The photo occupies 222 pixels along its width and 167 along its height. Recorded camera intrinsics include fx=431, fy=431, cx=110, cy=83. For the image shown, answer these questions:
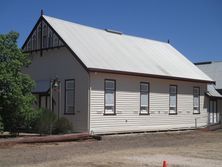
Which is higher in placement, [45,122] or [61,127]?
[45,122]

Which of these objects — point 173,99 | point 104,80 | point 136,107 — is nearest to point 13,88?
point 104,80

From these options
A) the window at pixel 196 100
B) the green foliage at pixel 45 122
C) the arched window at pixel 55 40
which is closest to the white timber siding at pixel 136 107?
the window at pixel 196 100

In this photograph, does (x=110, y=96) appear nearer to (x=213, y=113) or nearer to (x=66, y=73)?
(x=66, y=73)

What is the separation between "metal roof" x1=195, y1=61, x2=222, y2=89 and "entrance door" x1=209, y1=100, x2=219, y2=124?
3226mm

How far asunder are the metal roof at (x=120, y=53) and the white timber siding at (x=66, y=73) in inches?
34.9

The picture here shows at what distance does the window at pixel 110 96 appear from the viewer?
A: 2523 centimetres

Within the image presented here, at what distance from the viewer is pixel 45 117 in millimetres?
23281

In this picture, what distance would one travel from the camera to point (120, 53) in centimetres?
2853

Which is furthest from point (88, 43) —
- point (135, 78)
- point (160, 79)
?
point (160, 79)

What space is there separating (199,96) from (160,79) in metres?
5.86

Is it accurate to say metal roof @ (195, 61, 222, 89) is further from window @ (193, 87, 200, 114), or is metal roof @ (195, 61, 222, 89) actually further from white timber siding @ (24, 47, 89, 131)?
white timber siding @ (24, 47, 89, 131)

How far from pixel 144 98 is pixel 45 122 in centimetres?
752

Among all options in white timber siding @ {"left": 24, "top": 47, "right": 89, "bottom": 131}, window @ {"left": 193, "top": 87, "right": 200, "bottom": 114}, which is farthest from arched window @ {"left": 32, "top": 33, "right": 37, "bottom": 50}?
window @ {"left": 193, "top": 87, "right": 200, "bottom": 114}

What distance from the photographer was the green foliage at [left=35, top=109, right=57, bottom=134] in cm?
2328
